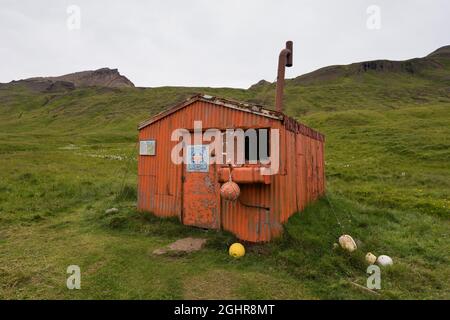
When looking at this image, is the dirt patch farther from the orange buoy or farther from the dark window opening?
the dark window opening

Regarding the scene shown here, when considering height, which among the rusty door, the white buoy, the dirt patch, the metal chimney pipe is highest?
the metal chimney pipe

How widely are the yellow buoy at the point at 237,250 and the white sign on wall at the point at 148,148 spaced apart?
4.80m

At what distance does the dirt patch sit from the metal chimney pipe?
5206 millimetres

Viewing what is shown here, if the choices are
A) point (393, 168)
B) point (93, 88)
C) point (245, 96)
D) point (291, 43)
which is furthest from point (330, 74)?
point (291, 43)

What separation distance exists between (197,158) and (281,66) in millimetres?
4708

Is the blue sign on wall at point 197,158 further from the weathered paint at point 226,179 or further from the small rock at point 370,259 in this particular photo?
the small rock at point 370,259

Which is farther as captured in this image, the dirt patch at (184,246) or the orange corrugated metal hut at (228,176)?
the orange corrugated metal hut at (228,176)

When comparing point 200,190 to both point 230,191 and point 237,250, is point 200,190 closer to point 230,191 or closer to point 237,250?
point 230,191

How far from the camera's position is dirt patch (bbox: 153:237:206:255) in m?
8.21

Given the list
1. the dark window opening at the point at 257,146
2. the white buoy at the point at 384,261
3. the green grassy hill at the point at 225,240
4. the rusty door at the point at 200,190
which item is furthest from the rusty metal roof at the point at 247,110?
the white buoy at the point at 384,261

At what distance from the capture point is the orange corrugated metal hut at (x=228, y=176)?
844 cm

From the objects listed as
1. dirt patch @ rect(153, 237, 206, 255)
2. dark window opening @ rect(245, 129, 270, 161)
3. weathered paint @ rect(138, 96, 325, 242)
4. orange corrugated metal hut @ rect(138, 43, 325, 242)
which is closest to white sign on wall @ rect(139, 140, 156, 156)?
orange corrugated metal hut @ rect(138, 43, 325, 242)
